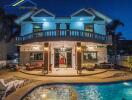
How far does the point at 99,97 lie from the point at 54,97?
256 cm

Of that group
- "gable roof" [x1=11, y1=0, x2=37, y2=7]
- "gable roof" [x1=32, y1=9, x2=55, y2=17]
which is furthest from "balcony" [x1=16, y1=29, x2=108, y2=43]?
"gable roof" [x1=11, y1=0, x2=37, y2=7]

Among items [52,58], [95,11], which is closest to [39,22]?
[52,58]

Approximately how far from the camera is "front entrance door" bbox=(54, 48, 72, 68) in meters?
29.0

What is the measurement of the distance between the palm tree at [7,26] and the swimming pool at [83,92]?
23.0m

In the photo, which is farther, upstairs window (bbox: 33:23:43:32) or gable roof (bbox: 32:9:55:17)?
upstairs window (bbox: 33:23:43:32)

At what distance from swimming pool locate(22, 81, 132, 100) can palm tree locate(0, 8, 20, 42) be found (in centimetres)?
2297

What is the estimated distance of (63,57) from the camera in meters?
29.2

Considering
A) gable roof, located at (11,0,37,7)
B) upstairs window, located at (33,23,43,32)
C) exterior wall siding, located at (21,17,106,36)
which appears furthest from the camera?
gable roof, located at (11,0,37,7)

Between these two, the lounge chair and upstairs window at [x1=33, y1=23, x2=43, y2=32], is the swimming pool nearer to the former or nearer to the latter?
the lounge chair

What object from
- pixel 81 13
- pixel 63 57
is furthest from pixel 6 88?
pixel 81 13

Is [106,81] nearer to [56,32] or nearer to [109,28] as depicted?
[56,32]

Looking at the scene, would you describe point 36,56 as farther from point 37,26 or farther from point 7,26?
point 7,26

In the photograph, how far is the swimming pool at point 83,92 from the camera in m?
13.1

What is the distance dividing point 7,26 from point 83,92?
26.5 m
